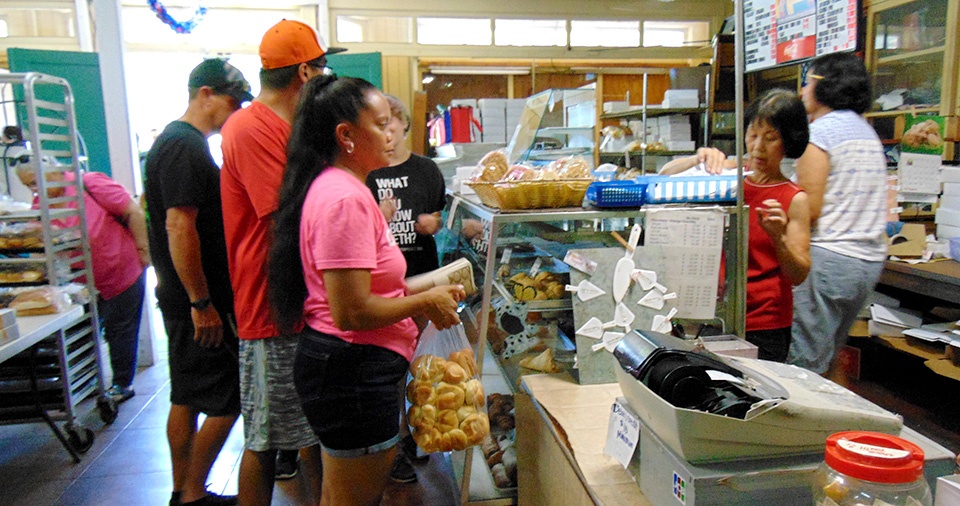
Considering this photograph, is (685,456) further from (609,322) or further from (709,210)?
(709,210)

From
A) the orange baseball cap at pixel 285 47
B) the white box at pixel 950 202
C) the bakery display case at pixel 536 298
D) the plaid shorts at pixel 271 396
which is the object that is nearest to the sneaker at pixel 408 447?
the bakery display case at pixel 536 298

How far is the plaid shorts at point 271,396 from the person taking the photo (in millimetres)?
1650

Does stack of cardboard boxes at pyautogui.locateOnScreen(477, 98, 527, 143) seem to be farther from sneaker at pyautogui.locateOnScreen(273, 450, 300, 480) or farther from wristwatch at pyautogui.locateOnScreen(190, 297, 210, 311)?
wristwatch at pyautogui.locateOnScreen(190, 297, 210, 311)

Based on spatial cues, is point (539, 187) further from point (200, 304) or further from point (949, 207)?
point (949, 207)

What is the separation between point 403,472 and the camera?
106 inches

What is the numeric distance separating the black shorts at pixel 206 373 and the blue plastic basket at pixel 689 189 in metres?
1.45

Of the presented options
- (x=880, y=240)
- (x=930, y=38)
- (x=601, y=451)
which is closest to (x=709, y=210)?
(x=601, y=451)

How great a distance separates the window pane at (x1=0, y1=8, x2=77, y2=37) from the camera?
5.88 metres

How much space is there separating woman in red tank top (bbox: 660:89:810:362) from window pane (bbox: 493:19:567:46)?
16.8ft

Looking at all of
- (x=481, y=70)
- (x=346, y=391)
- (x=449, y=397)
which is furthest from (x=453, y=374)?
(x=481, y=70)

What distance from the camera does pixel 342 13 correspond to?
249 inches

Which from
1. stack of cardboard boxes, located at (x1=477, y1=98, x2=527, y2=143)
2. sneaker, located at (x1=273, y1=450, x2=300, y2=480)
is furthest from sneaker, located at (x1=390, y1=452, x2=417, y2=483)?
stack of cardboard boxes, located at (x1=477, y1=98, x2=527, y2=143)

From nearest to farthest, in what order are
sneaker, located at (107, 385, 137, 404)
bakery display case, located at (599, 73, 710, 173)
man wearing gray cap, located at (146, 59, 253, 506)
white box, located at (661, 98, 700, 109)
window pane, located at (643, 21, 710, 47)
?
man wearing gray cap, located at (146, 59, 253, 506), sneaker, located at (107, 385, 137, 404), white box, located at (661, 98, 700, 109), bakery display case, located at (599, 73, 710, 173), window pane, located at (643, 21, 710, 47)

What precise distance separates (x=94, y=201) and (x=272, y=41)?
246 centimetres
